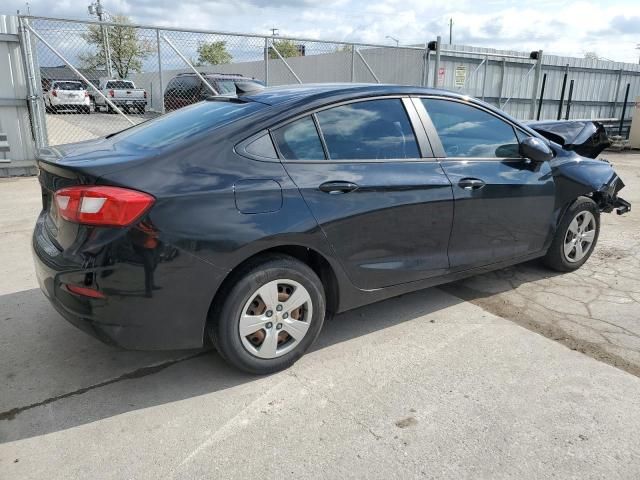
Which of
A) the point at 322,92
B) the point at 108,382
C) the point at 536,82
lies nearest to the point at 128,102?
the point at 322,92

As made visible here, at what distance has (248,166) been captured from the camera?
2.81 meters

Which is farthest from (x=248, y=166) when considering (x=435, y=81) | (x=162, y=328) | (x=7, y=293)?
(x=435, y=81)

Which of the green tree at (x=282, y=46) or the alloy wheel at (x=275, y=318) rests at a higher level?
the green tree at (x=282, y=46)

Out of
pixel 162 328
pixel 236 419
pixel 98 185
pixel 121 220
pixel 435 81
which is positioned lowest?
pixel 236 419

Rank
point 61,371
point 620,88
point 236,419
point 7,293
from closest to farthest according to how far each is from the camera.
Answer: point 236,419
point 61,371
point 7,293
point 620,88

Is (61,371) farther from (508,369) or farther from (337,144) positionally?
(508,369)

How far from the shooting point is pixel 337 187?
10.1 ft

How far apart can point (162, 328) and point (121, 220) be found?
1.97 ft

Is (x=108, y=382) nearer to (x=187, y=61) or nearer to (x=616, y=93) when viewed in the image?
(x=187, y=61)

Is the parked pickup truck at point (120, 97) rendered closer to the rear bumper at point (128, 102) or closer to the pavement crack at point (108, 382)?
the rear bumper at point (128, 102)

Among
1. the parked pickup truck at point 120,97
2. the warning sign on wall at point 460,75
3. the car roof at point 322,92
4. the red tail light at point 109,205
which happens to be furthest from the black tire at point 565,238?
the warning sign on wall at point 460,75

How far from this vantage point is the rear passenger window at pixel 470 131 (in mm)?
3678

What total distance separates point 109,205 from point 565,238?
3.86 meters

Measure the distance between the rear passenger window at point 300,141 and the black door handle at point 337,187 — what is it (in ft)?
0.58
